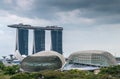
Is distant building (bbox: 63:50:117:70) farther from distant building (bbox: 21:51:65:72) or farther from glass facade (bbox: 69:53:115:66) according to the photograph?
distant building (bbox: 21:51:65:72)

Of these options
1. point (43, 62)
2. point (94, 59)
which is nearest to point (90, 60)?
point (94, 59)

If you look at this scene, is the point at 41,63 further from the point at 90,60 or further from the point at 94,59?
the point at 94,59

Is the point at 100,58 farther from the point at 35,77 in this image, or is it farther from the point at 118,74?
the point at 35,77

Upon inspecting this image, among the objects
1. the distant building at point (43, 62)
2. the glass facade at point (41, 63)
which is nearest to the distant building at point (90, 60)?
the distant building at point (43, 62)

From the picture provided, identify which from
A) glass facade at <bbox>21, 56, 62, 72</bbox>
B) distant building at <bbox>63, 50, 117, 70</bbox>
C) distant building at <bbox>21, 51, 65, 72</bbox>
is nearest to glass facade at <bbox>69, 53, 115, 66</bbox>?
distant building at <bbox>63, 50, 117, 70</bbox>


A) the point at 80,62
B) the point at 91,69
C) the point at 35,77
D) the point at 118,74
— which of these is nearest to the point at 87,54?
the point at 80,62

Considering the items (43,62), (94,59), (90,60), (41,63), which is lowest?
(41,63)
